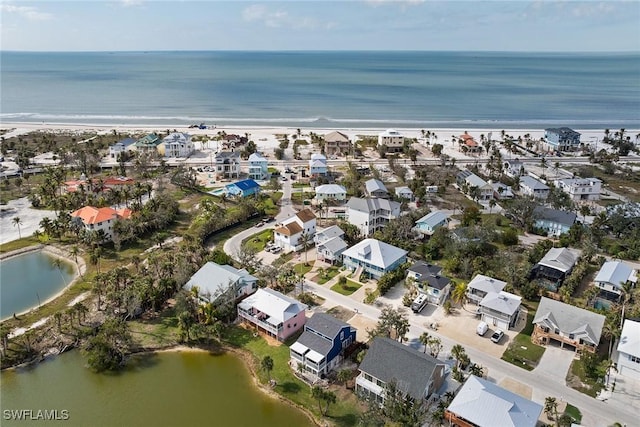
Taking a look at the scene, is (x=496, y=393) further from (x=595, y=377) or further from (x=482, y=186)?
(x=482, y=186)

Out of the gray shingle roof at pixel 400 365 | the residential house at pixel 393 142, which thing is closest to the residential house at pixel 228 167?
the residential house at pixel 393 142

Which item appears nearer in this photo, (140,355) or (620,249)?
(140,355)

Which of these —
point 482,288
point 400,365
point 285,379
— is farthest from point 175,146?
point 400,365

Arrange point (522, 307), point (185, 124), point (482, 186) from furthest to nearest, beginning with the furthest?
point (185, 124), point (482, 186), point (522, 307)

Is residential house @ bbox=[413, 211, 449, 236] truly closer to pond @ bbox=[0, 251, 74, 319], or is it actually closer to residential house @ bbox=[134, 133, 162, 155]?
pond @ bbox=[0, 251, 74, 319]

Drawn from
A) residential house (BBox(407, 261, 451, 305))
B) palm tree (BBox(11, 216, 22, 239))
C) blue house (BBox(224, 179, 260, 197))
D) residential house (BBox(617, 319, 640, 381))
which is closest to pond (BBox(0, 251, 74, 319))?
palm tree (BBox(11, 216, 22, 239))

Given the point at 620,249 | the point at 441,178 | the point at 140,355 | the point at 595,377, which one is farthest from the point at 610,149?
the point at 140,355

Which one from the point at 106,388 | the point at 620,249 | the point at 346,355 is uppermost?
the point at 620,249
